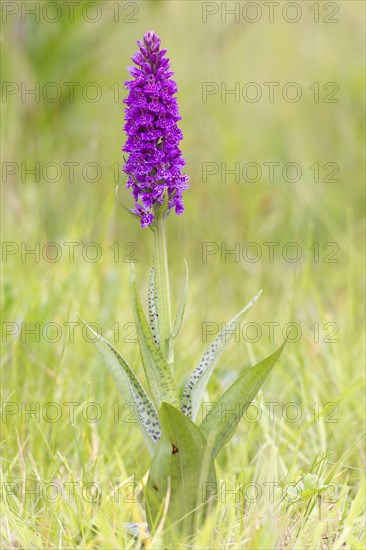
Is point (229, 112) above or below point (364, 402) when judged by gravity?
above

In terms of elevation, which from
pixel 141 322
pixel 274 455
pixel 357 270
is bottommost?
pixel 274 455

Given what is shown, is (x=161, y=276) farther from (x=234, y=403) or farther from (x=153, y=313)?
(x=234, y=403)

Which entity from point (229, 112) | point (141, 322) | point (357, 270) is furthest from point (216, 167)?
point (141, 322)

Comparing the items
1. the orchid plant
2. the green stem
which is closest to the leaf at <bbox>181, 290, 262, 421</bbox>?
the orchid plant

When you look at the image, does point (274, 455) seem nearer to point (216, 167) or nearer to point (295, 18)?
point (216, 167)

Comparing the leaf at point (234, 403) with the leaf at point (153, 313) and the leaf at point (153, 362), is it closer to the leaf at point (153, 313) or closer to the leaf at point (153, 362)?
the leaf at point (153, 362)

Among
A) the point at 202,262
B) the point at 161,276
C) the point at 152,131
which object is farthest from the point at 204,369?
the point at 202,262
